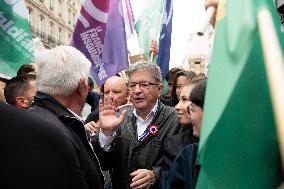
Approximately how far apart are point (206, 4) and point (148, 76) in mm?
2050

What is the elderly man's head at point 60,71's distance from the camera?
7.42ft

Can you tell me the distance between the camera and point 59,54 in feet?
7.52

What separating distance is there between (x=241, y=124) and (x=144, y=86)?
7.37 feet

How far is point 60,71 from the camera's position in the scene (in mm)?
2260

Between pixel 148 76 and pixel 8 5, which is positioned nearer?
pixel 8 5

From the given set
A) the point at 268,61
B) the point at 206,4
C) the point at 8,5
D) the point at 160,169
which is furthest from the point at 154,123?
the point at 268,61

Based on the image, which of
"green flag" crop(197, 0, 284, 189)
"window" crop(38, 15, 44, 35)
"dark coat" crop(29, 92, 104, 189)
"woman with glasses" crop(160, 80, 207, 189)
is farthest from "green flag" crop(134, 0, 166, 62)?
"window" crop(38, 15, 44, 35)

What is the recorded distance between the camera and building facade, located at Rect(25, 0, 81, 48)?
3175cm

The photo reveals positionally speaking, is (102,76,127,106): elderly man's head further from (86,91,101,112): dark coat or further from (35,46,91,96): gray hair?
(35,46,91,96): gray hair

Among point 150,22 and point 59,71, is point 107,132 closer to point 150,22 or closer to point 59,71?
point 59,71

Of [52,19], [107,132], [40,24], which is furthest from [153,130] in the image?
[52,19]

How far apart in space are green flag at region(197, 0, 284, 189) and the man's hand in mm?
1679

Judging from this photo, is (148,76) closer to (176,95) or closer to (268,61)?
(176,95)

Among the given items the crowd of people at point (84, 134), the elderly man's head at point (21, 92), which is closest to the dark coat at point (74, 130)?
the crowd of people at point (84, 134)
